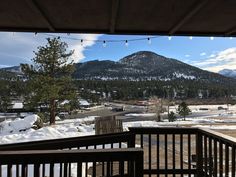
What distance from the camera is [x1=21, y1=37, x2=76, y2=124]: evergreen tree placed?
2455 centimetres

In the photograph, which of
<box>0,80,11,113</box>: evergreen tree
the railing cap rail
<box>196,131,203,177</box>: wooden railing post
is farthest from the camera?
<box>0,80,11,113</box>: evergreen tree

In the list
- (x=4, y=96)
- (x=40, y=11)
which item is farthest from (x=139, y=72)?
(x=40, y=11)

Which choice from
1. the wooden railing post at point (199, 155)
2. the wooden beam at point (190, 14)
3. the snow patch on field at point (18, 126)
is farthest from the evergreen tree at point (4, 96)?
the wooden beam at point (190, 14)

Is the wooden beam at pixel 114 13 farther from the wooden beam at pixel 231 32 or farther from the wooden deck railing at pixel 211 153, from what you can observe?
the wooden deck railing at pixel 211 153

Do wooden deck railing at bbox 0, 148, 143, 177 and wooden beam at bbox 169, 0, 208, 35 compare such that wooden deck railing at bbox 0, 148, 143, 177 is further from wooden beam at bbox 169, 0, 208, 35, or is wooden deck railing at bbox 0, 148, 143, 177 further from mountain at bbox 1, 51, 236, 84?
mountain at bbox 1, 51, 236, 84

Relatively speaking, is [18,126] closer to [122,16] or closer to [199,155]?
[199,155]

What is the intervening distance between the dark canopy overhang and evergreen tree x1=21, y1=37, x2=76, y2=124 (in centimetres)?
2129

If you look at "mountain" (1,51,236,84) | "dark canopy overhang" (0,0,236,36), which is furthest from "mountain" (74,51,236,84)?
"dark canopy overhang" (0,0,236,36)

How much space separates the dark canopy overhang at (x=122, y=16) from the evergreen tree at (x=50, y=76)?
2129 centimetres

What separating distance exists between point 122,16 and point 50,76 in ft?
75.1

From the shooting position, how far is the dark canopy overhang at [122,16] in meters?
2.70

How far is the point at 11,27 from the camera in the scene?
3.50 metres

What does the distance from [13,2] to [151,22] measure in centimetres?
132

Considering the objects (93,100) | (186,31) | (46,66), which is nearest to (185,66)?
(93,100)
